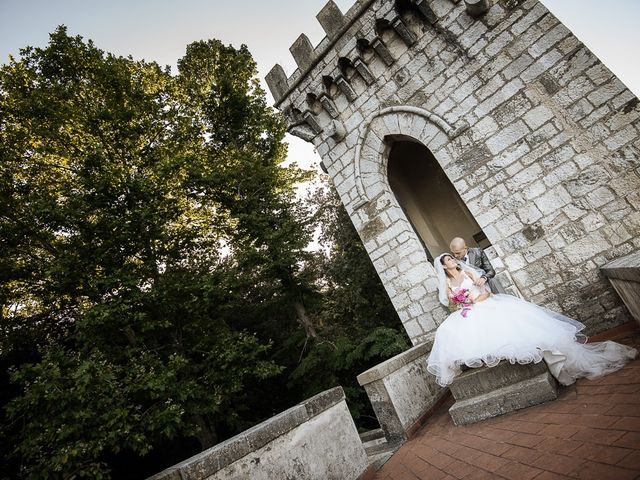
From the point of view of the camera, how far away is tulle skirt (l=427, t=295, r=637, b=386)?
2.87m

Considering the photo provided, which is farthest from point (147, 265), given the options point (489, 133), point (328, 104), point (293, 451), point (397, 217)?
point (489, 133)

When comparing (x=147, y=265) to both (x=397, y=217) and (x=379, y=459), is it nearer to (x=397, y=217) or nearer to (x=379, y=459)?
(x=397, y=217)

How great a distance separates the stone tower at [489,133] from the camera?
404cm

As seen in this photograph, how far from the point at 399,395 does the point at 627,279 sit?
269cm

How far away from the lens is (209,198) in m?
10.3

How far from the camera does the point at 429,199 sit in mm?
8930

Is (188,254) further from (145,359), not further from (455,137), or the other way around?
(455,137)

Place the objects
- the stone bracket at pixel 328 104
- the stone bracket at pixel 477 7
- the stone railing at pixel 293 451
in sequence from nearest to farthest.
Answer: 1. the stone railing at pixel 293 451
2. the stone bracket at pixel 477 7
3. the stone bracket at pixel 328 104

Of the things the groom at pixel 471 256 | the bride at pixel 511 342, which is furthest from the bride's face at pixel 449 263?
the bride at pixel 511 342

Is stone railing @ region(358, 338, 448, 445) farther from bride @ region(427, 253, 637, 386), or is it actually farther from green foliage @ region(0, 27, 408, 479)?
green foliage @ region(0, 27, 408, 479)

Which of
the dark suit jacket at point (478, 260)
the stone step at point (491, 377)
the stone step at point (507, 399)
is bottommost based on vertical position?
the stone step at point (507, 399)

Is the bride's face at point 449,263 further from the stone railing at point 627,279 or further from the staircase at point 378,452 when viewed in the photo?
the staircase at point 378,452

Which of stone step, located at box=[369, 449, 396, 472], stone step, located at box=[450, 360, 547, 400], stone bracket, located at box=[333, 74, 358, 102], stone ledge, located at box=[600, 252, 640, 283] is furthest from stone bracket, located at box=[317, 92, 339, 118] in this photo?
stone step, located at box=[369, 449, 396, 472]

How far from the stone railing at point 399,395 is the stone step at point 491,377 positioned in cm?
63
